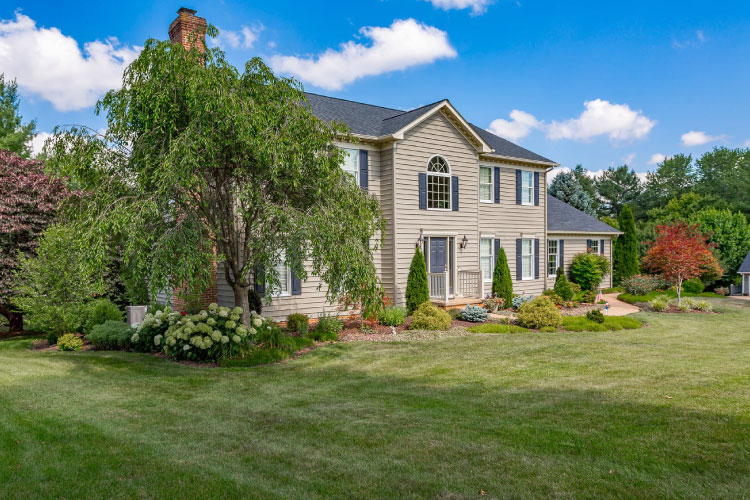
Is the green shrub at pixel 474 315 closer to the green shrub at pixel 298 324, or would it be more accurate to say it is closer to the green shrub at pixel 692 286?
the green shrub at pixel 298 324

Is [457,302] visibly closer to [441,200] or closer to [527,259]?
[441,200]

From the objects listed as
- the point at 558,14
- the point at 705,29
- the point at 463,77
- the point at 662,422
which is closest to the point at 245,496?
the point at 662,422

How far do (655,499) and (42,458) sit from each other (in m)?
5.79

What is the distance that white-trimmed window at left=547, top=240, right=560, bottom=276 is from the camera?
23.1 meters

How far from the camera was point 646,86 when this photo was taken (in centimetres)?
2322

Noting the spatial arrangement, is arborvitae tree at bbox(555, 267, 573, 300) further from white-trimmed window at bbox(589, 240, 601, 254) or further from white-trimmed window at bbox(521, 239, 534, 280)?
white-trimmed window at bbox(589, 240, 601, 254)

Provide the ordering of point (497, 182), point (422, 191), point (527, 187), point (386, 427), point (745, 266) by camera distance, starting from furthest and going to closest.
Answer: point (745, 266) < point (527, 187) < point (497, 182) < point (422, 191) < point (386, 427)

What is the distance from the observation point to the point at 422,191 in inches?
650

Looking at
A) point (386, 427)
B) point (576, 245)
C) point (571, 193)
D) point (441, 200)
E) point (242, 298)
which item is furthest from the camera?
point (571, 193)

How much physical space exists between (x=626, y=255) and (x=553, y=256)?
6090mm

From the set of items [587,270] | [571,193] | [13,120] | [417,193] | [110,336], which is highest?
[13,120]

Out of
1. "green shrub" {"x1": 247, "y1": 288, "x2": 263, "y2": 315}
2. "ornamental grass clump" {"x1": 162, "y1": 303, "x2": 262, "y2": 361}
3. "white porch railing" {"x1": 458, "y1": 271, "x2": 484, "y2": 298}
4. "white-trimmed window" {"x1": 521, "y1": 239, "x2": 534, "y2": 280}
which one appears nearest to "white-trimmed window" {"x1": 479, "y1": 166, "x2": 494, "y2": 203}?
"white-trimmed window" {"x1": 521, "y1": 239, "x2": 534, "y2": 280}

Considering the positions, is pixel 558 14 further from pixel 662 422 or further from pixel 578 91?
pixel 662 422

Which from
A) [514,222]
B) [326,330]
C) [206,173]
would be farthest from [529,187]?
[206,173]
